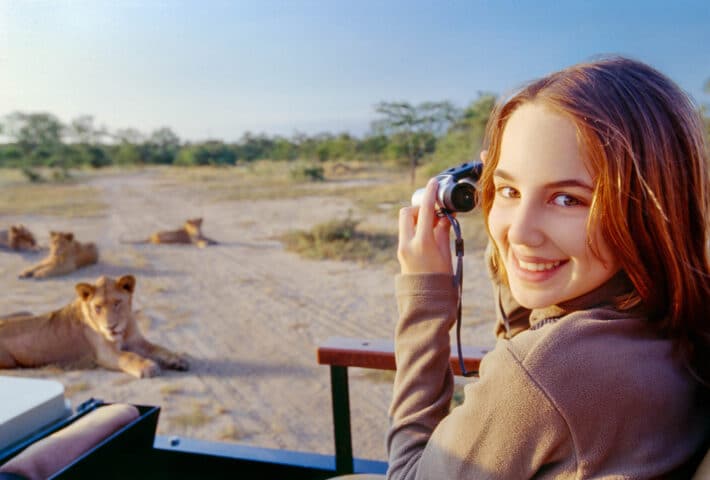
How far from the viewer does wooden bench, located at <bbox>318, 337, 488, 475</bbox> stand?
158cm

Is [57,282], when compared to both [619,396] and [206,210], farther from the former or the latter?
[619,396]

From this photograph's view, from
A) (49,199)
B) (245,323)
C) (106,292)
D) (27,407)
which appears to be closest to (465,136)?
(245,323)

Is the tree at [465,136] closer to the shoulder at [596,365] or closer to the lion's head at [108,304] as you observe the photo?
the lion's head at [108,304]

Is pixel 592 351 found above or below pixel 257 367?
above

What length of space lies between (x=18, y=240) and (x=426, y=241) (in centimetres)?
830

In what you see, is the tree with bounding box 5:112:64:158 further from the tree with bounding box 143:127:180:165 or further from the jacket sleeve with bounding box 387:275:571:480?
the jacket sleeve with bounding box 387:275:571:480

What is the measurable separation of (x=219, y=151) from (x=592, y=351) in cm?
2913

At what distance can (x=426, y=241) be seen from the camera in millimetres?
1071

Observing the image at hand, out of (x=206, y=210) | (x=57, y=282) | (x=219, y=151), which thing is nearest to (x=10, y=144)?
(x=219, y=151)

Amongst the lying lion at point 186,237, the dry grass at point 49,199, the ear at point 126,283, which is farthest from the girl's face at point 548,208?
the dry grass at point 49,199

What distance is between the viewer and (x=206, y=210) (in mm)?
12133

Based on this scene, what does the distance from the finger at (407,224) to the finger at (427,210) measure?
3 centimetres

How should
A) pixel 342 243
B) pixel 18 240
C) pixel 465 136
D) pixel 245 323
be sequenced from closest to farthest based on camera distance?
pixel 245 323 → pixel 342 243 → pixel 18 240 → pixel 465 136

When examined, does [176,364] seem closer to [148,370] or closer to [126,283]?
[148,370]
